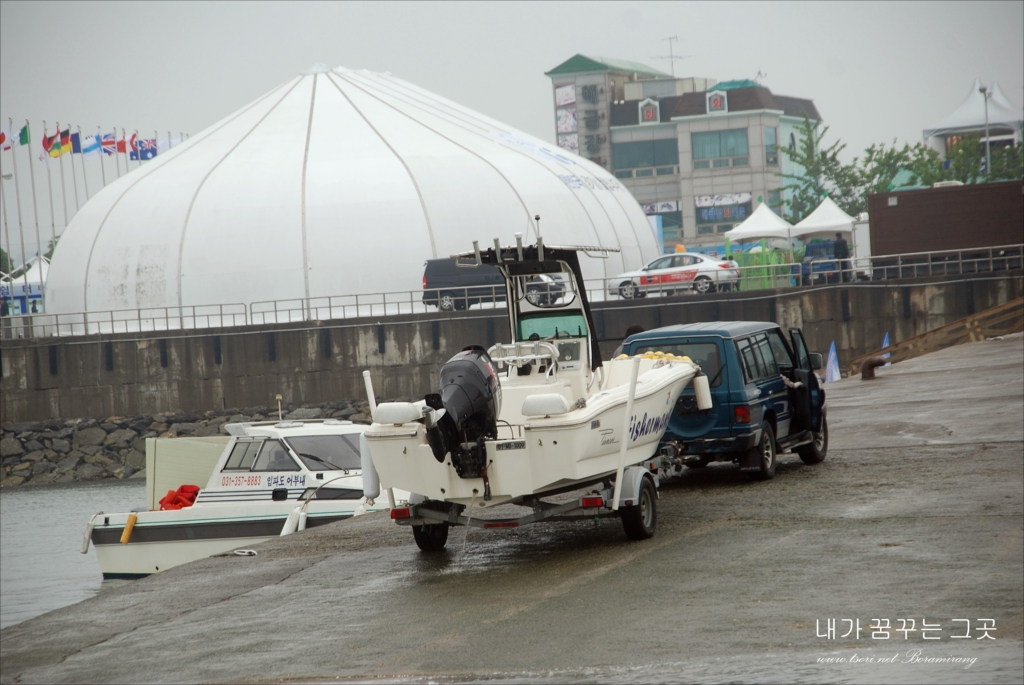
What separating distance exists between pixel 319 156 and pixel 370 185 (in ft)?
14.0

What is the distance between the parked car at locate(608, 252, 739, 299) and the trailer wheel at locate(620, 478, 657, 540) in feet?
115

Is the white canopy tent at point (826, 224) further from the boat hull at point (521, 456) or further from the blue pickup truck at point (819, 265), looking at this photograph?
the boat hull at point (521, 456)

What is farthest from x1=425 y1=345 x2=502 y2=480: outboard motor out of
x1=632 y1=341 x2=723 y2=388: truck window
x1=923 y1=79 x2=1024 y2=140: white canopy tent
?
x1=923 y1=79 x2=1024 y2=140: white canopy tent

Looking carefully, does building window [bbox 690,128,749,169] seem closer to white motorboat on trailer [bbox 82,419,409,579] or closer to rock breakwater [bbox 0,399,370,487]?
rock breakwater [bbox 0,399,370,487]

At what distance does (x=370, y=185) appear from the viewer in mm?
56469

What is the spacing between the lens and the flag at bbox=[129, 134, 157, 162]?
71.9 m

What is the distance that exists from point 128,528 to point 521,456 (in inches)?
361

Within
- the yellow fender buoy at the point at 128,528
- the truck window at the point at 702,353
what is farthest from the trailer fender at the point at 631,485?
the yellow fender buoy at the point at 128,528

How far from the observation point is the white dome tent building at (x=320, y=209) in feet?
179

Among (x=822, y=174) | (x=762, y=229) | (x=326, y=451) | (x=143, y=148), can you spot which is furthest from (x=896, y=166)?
(x=326, y=451)

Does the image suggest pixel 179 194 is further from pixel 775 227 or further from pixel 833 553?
pixel 833 553

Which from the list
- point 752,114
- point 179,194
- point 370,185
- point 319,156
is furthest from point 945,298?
point 752,114

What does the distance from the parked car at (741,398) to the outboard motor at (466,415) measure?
348cm

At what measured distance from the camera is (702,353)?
13023 mm
